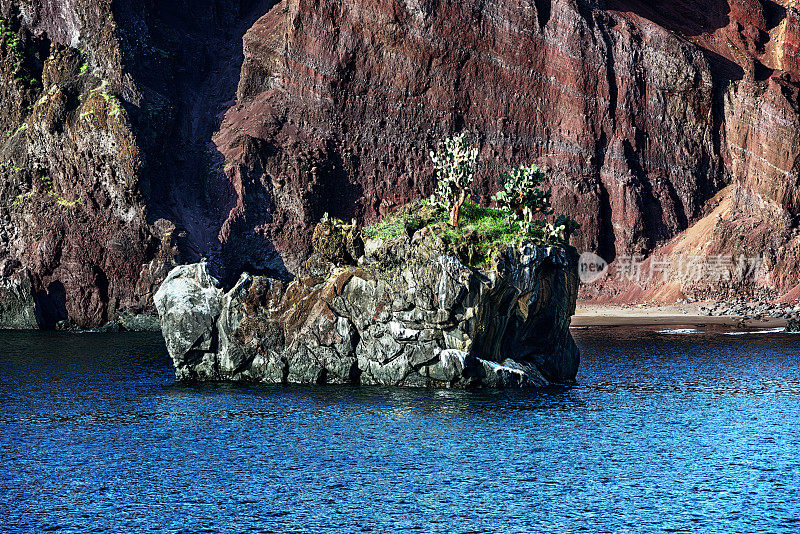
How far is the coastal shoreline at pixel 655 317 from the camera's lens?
338 feet

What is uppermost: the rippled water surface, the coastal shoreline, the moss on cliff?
the moss on cliff

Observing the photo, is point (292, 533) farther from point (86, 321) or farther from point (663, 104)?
point (663, 104)

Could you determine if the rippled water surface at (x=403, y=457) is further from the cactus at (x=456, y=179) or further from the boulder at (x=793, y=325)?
the boulder at (x=793, y=325)

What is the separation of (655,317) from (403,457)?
80.6m

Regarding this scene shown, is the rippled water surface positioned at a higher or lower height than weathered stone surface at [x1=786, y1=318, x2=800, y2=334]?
lower

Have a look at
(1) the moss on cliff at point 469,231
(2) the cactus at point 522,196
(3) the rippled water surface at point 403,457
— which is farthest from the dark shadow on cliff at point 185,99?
(2) the cactus at point 522,196

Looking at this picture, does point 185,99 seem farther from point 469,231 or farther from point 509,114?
point 469,231

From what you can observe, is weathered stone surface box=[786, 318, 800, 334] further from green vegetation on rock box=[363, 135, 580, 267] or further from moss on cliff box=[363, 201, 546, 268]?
moss on cliff box=[363, 201, 546, 268]

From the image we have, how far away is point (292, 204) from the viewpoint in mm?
121938

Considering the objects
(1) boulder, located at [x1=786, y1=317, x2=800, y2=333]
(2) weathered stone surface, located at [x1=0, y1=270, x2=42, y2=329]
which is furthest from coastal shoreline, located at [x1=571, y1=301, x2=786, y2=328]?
(2) weathered stone surface, located at [x1=0, y1=270, x2=42, y2=329]

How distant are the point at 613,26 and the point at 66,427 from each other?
11811cm

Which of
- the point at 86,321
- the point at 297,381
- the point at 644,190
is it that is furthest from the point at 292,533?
the point at 644,190

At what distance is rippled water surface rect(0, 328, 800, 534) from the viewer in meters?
30.1

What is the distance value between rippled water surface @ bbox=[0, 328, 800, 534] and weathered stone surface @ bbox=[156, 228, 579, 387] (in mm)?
2170
